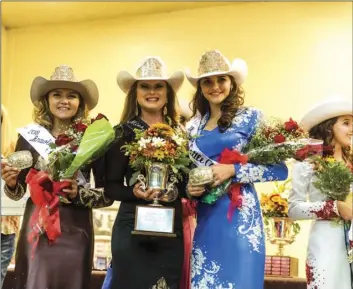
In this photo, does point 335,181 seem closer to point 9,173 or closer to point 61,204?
point 61,204

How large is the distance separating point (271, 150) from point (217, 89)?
37cm

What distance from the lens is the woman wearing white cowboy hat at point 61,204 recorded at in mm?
2371

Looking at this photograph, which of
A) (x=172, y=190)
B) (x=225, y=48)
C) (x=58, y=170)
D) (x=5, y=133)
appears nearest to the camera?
(x=172, y=190)

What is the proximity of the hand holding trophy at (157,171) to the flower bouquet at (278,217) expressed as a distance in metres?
1.37

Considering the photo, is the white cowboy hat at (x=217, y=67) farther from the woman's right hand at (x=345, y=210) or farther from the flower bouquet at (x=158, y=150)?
the woman's right hand at (x=345, y=210)

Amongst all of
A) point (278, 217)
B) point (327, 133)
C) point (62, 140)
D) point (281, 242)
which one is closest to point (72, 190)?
point (62, 140)

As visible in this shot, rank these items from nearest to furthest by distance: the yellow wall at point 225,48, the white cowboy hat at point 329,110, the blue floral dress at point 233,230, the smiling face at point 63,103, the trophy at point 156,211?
the trophy at point 156,211
the blue floral dress at point 233,230
the smiling face at point 63,103
the white cowboy hat at point 329,110
the yellow wall at point 225,48

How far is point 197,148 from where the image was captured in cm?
248

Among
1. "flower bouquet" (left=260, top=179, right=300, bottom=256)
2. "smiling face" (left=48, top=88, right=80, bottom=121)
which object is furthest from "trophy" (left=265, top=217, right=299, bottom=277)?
"smiling face" (left=48, top=88, right=80, bottom=121)

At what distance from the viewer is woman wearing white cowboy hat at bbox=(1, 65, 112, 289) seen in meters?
2.37

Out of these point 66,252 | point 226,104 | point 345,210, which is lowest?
point 66,252

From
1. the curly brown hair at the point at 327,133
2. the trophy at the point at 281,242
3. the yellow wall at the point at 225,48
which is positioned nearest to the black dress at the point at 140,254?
the curly brown hair at the point at 327,133

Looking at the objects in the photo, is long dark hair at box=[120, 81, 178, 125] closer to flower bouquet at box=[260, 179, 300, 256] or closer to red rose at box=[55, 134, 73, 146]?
red rose at box=[55, 134, 73, 146]

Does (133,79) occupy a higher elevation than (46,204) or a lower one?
higher
